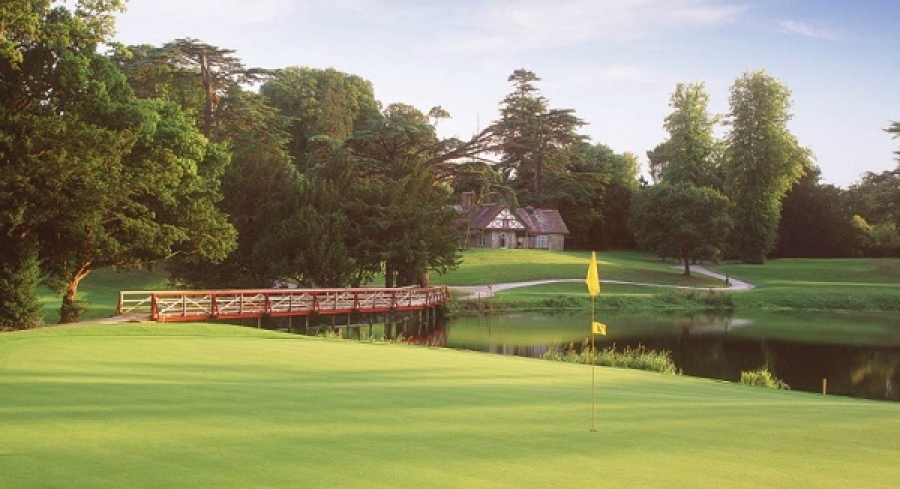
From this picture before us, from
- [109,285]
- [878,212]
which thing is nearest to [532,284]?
[109,285]

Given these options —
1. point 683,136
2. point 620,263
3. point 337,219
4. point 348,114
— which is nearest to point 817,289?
point 620,263

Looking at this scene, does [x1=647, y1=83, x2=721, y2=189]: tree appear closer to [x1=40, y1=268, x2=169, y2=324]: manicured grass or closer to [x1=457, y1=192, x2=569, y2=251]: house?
[x1=457, y1=192, x2=569, y2=251]: house

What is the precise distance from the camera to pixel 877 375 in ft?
100

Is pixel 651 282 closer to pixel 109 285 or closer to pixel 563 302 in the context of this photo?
pixel 563 302

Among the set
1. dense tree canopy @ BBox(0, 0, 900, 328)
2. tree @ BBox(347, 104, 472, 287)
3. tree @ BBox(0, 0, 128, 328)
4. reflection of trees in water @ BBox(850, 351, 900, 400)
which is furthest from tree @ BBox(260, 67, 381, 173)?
reflection of trees in water @ BBox(850, 351, 900, 400)

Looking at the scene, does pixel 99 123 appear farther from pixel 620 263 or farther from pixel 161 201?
pixel 620 263

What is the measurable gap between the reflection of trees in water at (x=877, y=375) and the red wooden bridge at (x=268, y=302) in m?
21.9

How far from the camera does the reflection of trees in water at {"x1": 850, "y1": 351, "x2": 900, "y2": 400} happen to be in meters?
26.8

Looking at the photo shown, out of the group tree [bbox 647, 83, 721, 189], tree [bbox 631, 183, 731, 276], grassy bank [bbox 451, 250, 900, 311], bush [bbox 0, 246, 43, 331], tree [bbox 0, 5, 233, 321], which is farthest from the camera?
tree [bbox 647, 83, 721, 189]

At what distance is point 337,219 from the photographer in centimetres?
4200

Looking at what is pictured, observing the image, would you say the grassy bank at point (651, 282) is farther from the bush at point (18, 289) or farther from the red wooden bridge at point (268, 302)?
the bush at point (18, 289)

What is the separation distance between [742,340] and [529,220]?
52.6 metres

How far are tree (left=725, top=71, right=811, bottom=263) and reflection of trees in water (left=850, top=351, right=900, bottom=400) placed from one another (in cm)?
4841

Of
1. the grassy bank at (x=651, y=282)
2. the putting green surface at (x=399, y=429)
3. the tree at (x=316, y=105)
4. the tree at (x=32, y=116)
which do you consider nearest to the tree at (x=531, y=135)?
the grassy bank at (x=651, y=282)
